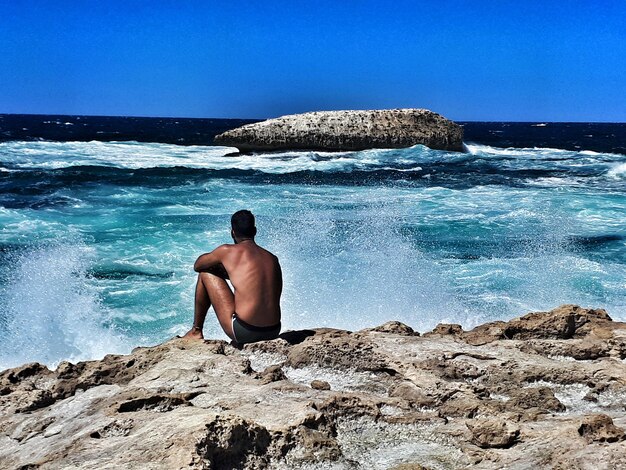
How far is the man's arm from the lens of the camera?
4770 millimetres

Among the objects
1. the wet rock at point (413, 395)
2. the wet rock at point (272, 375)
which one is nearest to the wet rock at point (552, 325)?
the wet rock at point (413, 395)

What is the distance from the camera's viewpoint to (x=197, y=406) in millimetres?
3406

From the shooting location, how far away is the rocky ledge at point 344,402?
282cm

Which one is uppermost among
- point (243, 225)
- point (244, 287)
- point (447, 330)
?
point (243, 225)

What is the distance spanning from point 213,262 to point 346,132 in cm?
3303

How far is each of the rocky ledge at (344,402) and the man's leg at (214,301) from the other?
0.85ft

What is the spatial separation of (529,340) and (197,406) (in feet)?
7.69

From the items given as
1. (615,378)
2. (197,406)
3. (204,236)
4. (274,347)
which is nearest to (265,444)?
(197,406)

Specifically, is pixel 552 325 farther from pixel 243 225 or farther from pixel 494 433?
pixel 243 225

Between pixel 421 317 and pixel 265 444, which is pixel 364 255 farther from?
pixel 265 444

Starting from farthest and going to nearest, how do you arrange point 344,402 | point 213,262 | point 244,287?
point 213,262 → point 244,287 → point 344,402

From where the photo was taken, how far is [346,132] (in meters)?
37.2

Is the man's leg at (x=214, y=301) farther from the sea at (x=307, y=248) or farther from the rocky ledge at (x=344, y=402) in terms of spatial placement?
the sea at (x=307, y=248)

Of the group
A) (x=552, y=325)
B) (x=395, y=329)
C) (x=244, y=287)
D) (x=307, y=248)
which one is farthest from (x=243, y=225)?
(x=307, y=248)
